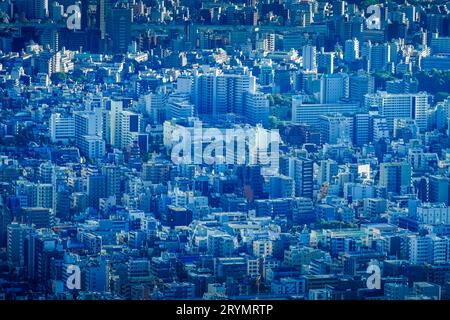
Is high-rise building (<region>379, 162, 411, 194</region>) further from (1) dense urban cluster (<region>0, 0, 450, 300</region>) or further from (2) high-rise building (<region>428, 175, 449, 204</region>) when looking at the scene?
(2) high-rise building (<region>428, 175, 449, 204</region>)

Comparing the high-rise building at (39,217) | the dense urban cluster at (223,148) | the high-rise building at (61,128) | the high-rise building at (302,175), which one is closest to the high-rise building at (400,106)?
the dense urban cluster at (223,148)

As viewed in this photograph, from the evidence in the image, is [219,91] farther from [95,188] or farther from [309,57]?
[95,188]

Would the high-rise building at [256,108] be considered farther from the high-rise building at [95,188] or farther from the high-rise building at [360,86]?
the high-rise building at [95,188]

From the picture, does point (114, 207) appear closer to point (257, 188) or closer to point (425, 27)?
point (257, 188)

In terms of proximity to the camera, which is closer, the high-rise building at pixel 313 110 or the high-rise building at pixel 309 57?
the high-rise building at pixel 313 110

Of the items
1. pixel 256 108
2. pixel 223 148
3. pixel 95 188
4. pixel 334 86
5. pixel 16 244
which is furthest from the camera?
pixel 334 86

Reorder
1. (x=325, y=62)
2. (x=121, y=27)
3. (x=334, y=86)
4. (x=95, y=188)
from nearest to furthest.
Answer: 1. (x=95, y=188)
2. (x=121, y=27)
3. (x=334, y=86)
4. (x=325, y=62)


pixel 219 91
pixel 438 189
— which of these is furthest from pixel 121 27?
pixel 438 189

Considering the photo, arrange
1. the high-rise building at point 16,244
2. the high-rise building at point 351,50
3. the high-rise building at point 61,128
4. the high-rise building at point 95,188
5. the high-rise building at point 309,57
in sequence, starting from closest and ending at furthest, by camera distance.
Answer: the high-rise building at point 16,244, the high-rise building at point 95,188, the high-rise building at point 61,128, the high-rise building at point 309,57, the high-rise building at point 351,50

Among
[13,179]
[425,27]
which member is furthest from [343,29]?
[13,179]
